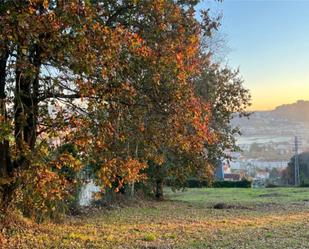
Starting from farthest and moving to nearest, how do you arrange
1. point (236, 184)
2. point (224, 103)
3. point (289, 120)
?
point (289, 120) < point (236, 184) < point (224, 103)

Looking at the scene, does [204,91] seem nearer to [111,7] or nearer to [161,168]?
[161,168]

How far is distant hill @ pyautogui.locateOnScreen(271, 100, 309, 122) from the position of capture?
45.6 m

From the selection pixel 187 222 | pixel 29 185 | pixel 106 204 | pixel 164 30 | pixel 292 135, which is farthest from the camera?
pixel 292 135

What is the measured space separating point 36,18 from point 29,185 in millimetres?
2396

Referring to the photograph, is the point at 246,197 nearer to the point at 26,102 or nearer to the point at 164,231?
the point at 164,231

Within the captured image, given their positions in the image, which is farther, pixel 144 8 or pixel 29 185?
pixel 144 8

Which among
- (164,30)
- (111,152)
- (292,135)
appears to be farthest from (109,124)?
(292,135)

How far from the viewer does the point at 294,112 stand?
4712cm

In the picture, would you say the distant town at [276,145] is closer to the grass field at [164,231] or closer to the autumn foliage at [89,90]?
the grass field at [164,231]

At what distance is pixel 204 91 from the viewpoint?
17562mm

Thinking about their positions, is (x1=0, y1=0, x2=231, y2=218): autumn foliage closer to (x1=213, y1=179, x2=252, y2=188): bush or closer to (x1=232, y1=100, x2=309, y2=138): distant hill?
(x1=213, y1=179, x2=252, y2=188): bush

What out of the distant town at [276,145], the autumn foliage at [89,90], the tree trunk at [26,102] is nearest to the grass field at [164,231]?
the autumn foliage at [89,90]

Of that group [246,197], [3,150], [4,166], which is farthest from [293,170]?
[3,150]

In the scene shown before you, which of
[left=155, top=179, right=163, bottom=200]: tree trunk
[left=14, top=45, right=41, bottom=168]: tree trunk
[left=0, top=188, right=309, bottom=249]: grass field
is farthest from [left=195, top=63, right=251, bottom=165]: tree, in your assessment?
[left=14, top=45, right=41, bottom=168]: tree trunk
